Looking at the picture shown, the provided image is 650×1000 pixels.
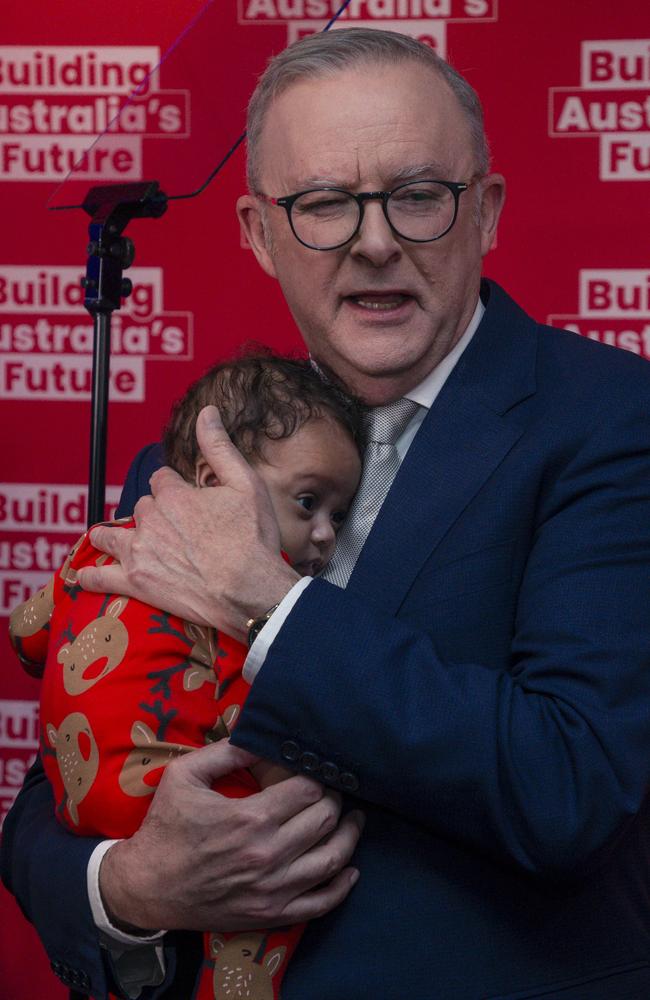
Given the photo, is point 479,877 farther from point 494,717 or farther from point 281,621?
point 281,621

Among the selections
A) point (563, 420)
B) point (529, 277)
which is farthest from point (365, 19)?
point (563, 420)

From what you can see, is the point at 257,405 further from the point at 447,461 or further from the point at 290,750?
the point at 290,750

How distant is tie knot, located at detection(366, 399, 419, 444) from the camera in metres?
1.74

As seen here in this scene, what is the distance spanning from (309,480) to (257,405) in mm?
117

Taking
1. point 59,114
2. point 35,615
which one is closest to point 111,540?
point 35,615

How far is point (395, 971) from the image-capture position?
1.45m

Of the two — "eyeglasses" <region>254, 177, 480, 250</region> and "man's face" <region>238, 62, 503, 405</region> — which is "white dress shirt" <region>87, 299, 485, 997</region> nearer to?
"man's face" <region>238, 62, 503, 405</region>

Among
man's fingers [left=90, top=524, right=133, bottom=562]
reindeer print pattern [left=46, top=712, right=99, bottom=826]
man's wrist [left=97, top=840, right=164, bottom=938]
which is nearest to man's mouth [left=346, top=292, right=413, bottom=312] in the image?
man's fingers [left=90, top=524, right=133, bottom=562]

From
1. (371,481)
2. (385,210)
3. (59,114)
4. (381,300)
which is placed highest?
(59,114)

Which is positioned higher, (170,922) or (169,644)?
(169,644)

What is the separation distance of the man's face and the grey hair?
0.02 meters

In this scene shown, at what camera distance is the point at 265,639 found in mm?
1394

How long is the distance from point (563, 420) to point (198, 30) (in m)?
1.21

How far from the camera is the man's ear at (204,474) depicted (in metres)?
1.62
